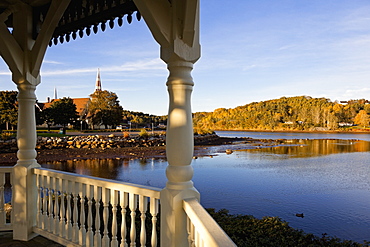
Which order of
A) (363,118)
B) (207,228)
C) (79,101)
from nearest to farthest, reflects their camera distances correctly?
1. (207,228)
2. (79,101)
3. (363,118)

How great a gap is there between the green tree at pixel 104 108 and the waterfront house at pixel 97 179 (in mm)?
30694

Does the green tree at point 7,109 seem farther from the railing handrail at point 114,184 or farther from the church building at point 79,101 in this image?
the railing handrail at point 114,184

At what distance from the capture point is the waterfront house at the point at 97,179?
74.0 inches

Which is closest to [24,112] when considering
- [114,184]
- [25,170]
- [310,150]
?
[25,170]

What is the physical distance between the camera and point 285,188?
11.9m

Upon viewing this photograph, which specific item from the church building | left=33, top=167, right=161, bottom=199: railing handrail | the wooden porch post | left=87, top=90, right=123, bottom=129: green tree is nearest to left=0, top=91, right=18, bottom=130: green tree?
left=87, top=90, right=123, bottom=129: green tree

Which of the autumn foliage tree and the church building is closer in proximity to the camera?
the church building

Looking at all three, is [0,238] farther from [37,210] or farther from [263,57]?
[263,57]

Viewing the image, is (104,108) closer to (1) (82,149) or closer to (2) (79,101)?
(1) (82,149)

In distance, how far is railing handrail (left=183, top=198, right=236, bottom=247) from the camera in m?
1.16

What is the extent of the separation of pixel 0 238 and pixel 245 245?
3347mm

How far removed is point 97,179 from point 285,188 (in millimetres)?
10920

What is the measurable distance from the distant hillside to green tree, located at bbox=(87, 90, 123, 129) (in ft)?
119

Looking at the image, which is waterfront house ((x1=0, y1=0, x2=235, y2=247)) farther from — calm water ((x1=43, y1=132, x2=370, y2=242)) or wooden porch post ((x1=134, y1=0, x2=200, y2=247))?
calm water ((x1=43, y1=132, x2=370, y2=242))
